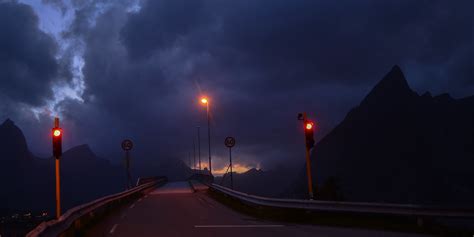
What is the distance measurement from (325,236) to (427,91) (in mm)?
179402

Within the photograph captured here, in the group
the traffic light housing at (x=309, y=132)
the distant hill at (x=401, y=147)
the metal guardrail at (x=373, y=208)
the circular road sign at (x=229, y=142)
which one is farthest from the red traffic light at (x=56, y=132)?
the distant hill at (x=401, y=147)

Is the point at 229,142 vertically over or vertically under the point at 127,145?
under

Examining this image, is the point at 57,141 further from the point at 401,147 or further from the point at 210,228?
the point at 401,147

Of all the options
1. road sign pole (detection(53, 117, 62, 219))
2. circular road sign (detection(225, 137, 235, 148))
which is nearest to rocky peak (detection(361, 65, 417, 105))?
circular road sign (detection(225, 137, 235, 148))

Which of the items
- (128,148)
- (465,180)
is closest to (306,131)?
(128,148)

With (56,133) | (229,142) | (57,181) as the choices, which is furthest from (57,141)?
(229,142)

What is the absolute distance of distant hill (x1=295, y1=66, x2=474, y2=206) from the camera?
141000mm

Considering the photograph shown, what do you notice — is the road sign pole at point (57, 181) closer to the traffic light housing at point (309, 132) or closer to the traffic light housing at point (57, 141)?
the traffic light housing at point (57, 141)

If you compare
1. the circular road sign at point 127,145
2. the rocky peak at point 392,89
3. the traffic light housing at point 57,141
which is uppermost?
the rocky peak at point 392,89

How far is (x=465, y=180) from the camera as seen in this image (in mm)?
139125

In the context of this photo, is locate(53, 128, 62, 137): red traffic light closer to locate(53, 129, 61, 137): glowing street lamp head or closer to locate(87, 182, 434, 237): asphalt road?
locate(53, 129, 61, 137): glowing street lamp head

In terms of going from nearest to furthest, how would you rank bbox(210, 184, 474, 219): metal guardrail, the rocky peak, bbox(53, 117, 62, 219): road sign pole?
1. bbox(210, 184, 474, 219): metal guardrail
2. bbox(53, 117, 62, 219): road sign pole
3. the rocky peak

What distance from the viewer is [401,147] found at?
575ft

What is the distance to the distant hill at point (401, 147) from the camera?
141 meters
